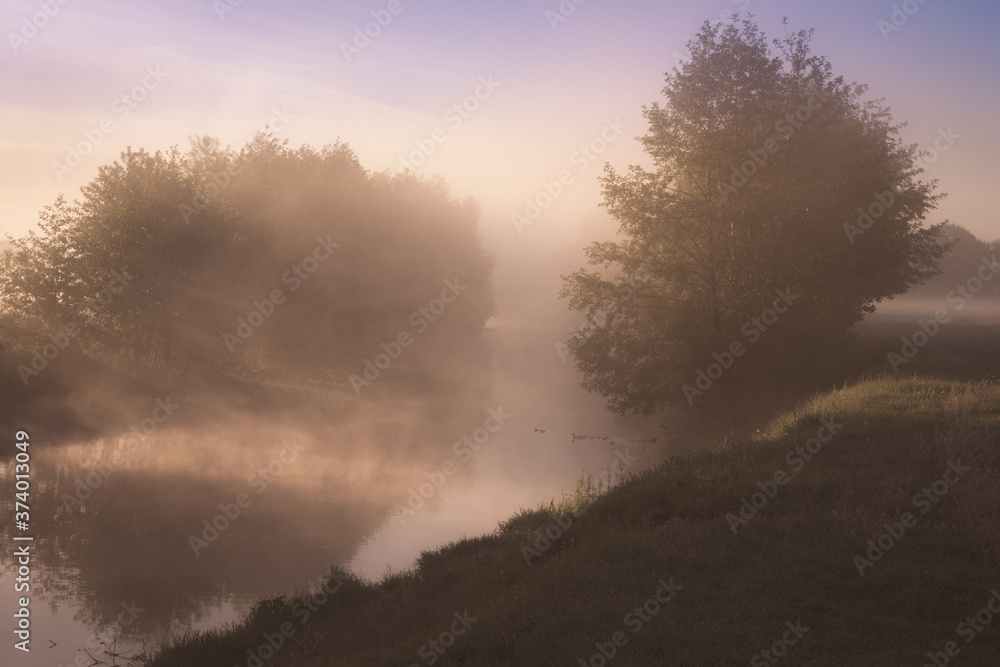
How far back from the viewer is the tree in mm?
30141

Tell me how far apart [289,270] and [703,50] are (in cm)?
3133

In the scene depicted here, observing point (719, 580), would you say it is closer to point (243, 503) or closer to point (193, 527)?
point (193, 527)

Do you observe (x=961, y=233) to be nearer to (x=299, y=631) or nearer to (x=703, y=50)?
(x=703, y=50)

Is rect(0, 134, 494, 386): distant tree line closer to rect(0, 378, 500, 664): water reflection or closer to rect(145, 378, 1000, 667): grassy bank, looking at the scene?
rect(0, 378, 500, 664): water reflection

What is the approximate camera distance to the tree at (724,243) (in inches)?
1187

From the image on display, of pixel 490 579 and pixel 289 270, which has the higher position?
pixel 289 270

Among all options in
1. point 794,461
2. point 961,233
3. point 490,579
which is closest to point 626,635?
point 490,579

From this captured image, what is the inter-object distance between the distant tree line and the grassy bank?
27.3m

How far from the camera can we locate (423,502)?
23.3 metres

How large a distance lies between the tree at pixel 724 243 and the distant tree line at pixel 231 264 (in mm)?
22341

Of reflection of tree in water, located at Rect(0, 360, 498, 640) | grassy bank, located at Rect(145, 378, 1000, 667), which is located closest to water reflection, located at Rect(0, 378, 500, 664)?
reflection of tree in water, located at Rect(0, 360, 498, 640)

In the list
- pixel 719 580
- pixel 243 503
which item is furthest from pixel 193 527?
pixel 719 580

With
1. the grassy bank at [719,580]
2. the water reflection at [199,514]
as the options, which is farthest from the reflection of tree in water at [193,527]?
the grassy bank at [719,580]

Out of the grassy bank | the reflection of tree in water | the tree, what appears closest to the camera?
the grassy bank
